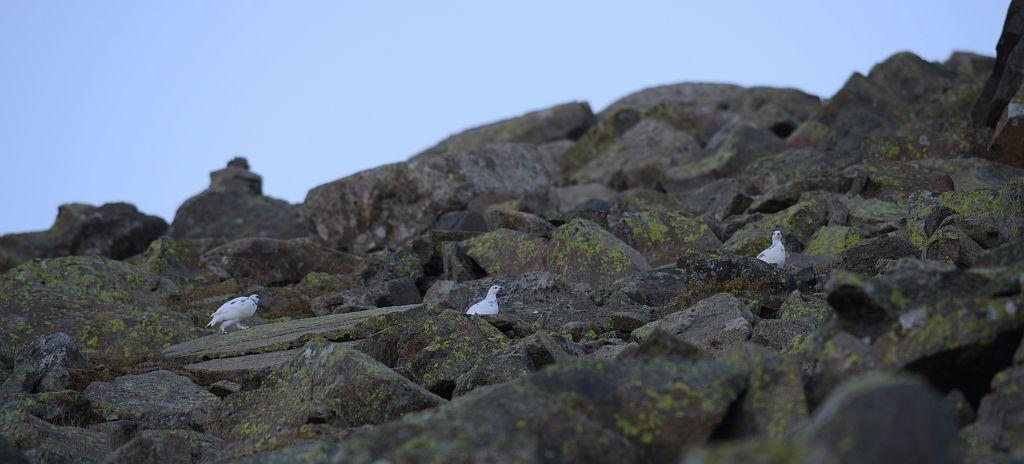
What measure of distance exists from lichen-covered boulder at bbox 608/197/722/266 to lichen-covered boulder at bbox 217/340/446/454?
1226 cm

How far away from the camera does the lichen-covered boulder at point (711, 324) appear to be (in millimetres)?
13562

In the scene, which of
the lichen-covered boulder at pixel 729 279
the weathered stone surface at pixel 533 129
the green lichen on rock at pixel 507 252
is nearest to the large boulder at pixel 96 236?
the weathered stone surface at pixel 533 129

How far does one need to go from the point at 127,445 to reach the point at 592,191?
30.7 metres

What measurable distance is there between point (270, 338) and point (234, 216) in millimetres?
23495

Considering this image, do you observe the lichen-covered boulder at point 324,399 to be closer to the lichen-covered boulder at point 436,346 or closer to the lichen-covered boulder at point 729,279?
the lichen-covered boulder at point 436,346

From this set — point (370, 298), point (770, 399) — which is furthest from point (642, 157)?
point (770, 399)

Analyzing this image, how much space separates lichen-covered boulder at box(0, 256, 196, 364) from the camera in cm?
1862

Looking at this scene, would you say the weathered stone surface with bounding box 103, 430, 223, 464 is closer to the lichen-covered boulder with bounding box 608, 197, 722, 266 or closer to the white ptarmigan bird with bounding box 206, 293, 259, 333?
the white ptarmigan bird with bounding box 206, 293, 259, 333

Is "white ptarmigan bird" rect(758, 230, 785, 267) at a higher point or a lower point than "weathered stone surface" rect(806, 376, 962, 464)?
lower

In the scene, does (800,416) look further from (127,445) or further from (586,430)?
(127,445)

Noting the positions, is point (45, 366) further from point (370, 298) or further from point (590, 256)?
point (590, 256)

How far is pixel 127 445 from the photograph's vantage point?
10.1 m

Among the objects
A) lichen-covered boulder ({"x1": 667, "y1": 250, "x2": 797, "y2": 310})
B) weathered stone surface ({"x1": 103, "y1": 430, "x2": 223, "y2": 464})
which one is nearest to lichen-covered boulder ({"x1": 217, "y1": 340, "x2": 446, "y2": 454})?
weathered stone surface ({"x1": 103, "y1": 430, "x2": 223, "y2": 464})

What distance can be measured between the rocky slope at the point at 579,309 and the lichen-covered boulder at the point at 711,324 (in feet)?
0.21
